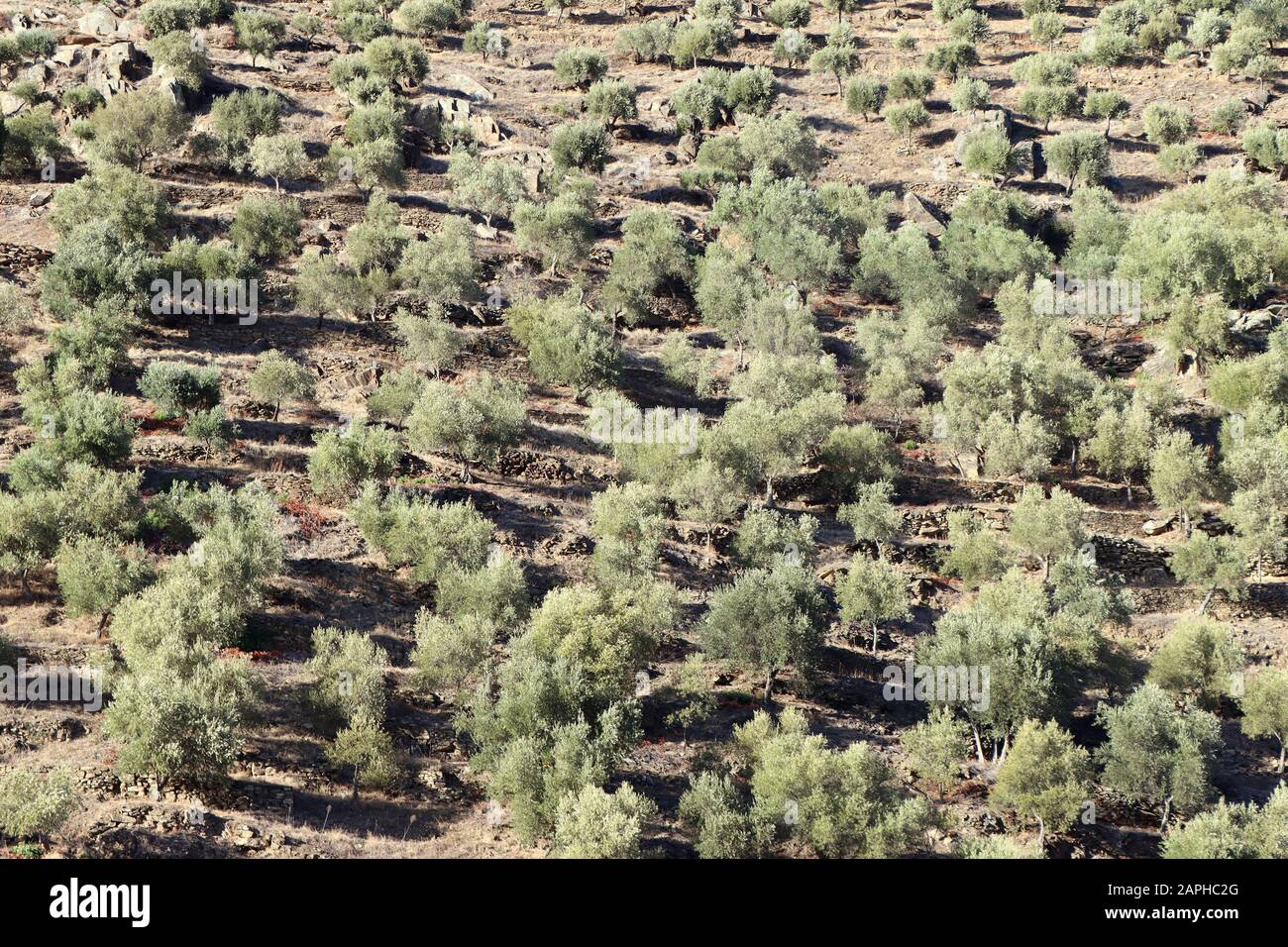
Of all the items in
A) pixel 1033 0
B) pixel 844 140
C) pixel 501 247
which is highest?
pixel 1033 0

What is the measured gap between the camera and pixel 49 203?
77625 millimetres

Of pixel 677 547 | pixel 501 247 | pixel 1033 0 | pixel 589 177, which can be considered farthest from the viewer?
pixel 1033 0

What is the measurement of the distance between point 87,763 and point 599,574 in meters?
22.5

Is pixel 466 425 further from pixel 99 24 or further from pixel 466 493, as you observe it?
pixel 99 24

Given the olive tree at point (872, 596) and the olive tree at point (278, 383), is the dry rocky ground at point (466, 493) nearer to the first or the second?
the olive tree at point (278, 383)

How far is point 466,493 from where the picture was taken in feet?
194

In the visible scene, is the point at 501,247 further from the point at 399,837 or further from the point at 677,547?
the point at 399,837

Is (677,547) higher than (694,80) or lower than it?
lower

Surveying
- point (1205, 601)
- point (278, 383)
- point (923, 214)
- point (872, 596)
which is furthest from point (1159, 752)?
point (923, 214)

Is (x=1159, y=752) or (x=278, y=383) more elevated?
(x=278, y=383)

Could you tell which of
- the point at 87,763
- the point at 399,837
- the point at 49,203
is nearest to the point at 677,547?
the point at 399,837

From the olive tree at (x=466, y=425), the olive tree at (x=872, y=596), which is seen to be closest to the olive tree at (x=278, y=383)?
the olive tree at (x=466, y=425)

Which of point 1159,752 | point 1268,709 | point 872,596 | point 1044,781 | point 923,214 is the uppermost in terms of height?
point 923,214

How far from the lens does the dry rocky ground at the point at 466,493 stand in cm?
3972
